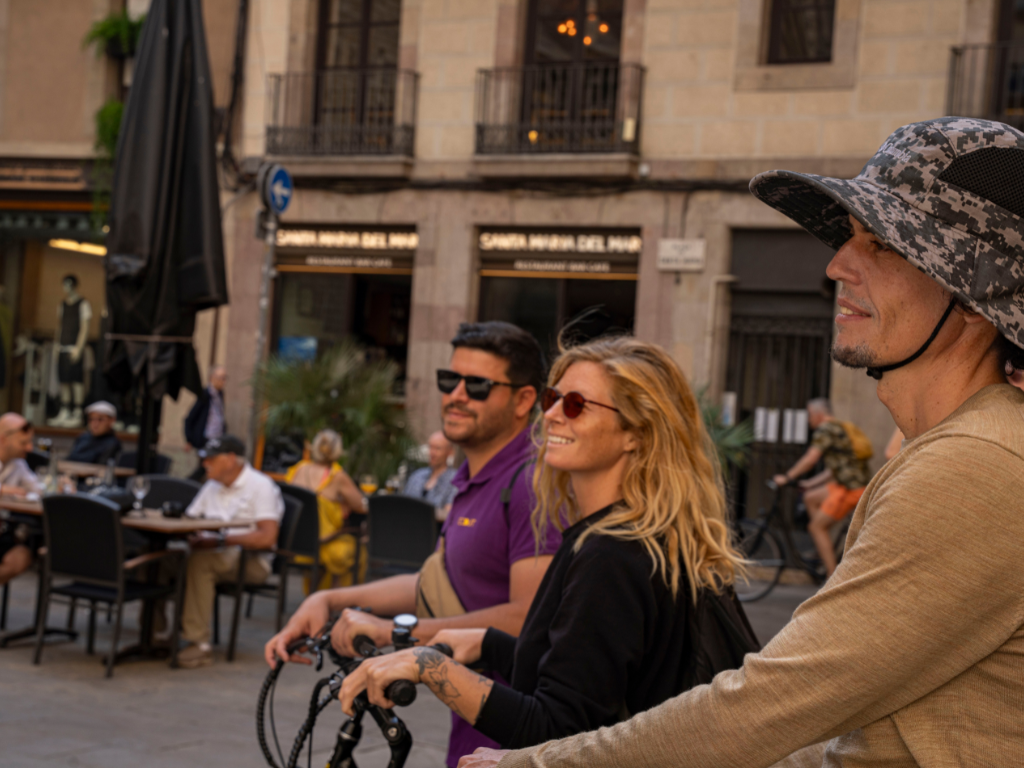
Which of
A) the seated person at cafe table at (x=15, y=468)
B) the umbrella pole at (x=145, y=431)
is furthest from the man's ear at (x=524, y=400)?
the seated person at cafe table at (x=15, y=468)

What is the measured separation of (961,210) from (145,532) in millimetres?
7354

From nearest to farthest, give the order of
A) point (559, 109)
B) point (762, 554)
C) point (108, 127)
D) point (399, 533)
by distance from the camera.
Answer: point (399, 533)
point (762, 554)
point (559, 109)
point (108, 127)

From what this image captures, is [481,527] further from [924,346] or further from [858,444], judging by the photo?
[858,444]

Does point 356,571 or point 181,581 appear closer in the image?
point 181,581

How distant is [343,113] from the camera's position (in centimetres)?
1622

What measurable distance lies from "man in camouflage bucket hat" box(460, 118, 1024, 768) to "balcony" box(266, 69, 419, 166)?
14.3 m

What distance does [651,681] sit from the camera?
2.26 metres

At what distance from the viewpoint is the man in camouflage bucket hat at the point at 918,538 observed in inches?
51.4

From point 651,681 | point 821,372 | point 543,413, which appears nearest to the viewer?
point 651,681

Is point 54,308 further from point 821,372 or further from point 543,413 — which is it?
point 543,413

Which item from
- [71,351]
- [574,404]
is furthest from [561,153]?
[574,404]

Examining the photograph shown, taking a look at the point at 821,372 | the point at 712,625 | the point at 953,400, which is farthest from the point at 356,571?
the point at 953,400

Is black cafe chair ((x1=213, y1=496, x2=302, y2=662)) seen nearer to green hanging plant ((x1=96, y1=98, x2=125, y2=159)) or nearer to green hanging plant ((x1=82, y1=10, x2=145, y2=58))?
green hanging plant ((x1=96, y1=98, x2=125, y2=159))

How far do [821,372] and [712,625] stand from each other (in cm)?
1167
